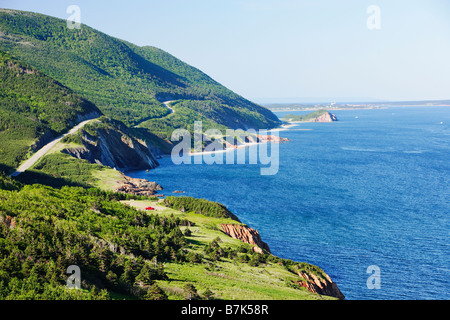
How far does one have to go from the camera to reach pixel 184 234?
53.0 meters

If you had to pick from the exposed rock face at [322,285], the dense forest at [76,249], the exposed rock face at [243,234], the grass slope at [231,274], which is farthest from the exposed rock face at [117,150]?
the exposed rock face at [322,285]

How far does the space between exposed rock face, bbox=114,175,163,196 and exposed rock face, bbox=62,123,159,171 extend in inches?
789

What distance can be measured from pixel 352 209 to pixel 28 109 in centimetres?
10286

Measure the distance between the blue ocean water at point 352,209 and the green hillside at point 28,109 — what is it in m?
32.6

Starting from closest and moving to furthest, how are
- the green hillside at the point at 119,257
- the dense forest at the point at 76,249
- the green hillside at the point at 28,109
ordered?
the dense forest at the point at 76,249 → the green hillside at the point at 119,257 → the green hillside at the point at 28,109

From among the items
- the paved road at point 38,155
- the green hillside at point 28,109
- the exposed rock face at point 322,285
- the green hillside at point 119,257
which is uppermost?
the green hillside at point 28,109

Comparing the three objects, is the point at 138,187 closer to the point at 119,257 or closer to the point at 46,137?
the point at 46,137

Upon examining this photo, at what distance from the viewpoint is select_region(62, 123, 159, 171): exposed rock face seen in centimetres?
12719

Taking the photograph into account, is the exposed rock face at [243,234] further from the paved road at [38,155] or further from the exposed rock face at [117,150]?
the exposed rock face at [117,150]

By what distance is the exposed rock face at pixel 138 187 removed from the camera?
99.9 meters

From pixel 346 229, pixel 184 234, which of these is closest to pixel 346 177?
pixel 346 229

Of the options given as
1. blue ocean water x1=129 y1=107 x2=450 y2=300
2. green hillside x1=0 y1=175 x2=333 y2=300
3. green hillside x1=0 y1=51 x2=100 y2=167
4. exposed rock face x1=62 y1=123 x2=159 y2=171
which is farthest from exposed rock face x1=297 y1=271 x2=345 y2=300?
exposed rock face x1=62 y1=123 x2=159 y2=171

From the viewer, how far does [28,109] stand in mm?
133250
